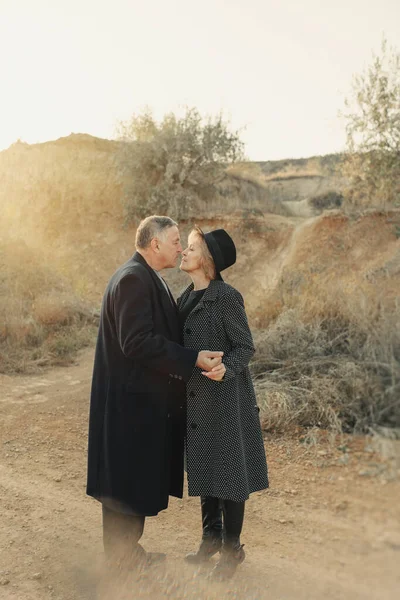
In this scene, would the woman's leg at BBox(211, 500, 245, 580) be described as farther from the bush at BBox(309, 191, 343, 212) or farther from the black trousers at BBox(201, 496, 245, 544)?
the bush at BBox(309, 191, 343, 212)

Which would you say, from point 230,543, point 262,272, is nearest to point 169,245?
point 230,543

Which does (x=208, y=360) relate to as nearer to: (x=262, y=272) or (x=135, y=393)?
(x=135, y=393)

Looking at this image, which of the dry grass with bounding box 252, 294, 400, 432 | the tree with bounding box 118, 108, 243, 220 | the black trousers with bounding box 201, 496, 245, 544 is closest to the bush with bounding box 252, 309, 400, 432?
the dry grass with bounding box 252, 294, 400, 432

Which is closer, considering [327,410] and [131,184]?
[327,410]

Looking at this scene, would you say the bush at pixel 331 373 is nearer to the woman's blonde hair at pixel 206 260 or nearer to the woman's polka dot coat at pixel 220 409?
the woman's polka dot coat at pixel 220 409

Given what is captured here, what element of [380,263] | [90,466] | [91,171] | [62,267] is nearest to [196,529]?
[90,466]

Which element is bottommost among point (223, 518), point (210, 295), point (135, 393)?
point (223, 518)

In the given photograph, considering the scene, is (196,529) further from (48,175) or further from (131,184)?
(48,175)

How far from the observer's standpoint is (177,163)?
16250mm

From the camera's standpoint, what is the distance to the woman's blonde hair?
285 cm

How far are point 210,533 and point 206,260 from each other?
5.24 feet

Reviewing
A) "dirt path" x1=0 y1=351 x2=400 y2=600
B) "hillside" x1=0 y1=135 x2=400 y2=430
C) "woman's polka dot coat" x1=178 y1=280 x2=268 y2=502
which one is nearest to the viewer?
"woman's polka dot coat" x1=178 y1=280 x2=268 y2=502

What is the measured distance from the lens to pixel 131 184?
651 inches

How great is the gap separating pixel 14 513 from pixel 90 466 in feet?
4.68
